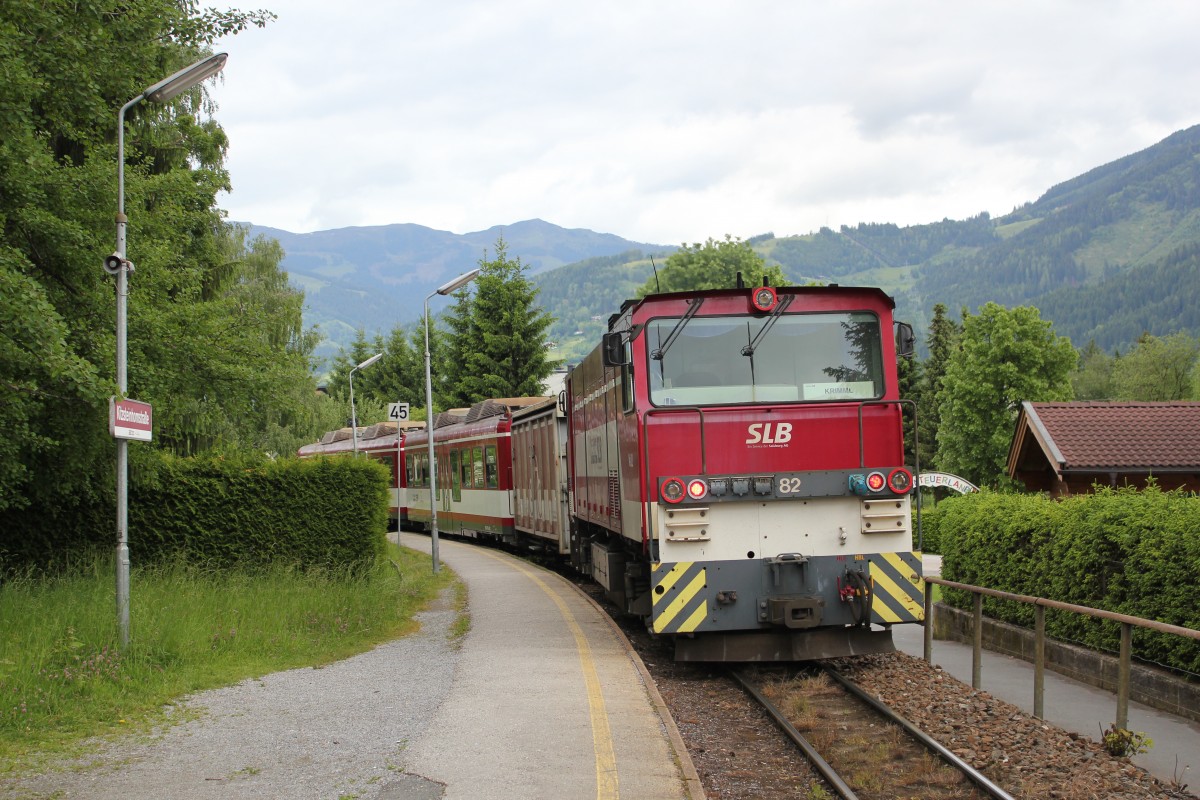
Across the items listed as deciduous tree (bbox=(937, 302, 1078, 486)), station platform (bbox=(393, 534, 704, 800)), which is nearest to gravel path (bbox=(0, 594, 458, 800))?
station platform (bbox=(393, 534, 704, 800))

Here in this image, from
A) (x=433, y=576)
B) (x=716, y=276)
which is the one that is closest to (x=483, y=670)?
(x=433, y=576)

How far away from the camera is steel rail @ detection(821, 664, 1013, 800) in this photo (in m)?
6.67

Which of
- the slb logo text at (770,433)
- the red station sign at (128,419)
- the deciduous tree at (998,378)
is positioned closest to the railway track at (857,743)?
the slb logo text at (770,433)

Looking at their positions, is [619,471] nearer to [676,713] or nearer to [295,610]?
[676,713]

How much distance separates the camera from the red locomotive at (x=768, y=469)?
9.89m

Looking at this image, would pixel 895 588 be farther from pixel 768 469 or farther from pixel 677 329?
pixel 677 329

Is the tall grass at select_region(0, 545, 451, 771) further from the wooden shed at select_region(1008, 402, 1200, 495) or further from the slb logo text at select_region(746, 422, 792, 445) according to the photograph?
the wooden shed at select_region(1008, 402, 1200, 495)

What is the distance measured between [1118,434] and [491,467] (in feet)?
46.3

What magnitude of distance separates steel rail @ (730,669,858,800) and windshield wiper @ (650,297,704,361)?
9.95 ft

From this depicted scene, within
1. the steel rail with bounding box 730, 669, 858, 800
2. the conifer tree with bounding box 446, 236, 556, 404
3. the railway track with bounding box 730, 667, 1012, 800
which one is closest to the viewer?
the steel rail with bounding box 730, 669, 858, 800

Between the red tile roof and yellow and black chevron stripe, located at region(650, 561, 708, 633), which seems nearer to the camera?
yellow and black chevron stripe, located at region(650, 561, 708, 633)

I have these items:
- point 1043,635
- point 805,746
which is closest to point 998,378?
point 1043,635

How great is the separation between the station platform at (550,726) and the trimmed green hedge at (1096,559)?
4780 millimetres

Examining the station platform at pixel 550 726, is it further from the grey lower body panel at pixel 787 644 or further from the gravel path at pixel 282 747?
the grey lower body panel at pixel 787 644
